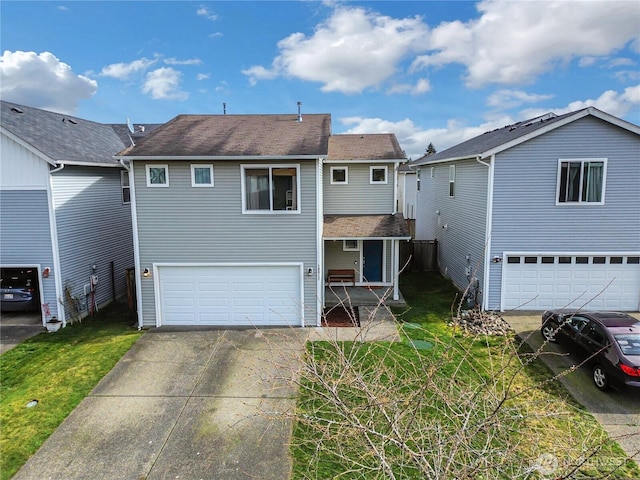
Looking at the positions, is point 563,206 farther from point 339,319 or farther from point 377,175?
point 339,319

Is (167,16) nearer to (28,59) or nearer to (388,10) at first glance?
(28,59)

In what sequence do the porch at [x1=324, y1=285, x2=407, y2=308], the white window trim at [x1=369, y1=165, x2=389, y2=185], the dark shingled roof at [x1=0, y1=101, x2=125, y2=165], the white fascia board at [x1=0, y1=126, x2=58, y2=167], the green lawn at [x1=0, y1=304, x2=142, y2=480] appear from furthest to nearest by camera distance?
the white window trim at [x1=369, y1=165, x2=389, y2=185]
the porch at [x1=324, y1=285, x2=407, y2=308]
the dark shingled roof at [x1=0, y1=101, x2=125, y2=165]
the white fascia board at [x1=0, y1=126, x2=58, y2=167]
the green lawn at [x1=0, y1=304, x2=142, y2=480]

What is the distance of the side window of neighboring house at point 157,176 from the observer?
12.1 metres

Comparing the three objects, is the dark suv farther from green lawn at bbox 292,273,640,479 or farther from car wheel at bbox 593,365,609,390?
green lawn at bbox 292,273,640,479

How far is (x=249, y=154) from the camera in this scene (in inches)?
466

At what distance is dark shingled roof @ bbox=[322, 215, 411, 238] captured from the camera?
47.4 ft

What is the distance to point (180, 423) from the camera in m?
7.75

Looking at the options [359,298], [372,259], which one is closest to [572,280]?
[372,259]

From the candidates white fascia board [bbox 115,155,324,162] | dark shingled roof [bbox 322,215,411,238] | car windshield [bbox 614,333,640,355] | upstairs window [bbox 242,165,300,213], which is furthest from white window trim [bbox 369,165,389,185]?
car windshield [bbox 614,333,640,355]

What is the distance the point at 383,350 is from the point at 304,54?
10.0m

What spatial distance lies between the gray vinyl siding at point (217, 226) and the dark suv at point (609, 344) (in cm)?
702

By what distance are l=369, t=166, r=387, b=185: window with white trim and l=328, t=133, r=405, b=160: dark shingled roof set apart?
529mm

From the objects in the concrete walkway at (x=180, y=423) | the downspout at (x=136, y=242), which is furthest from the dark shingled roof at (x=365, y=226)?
the downspout at (x=136, y=242)

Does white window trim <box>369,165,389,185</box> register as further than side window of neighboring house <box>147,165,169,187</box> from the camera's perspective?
Yes
